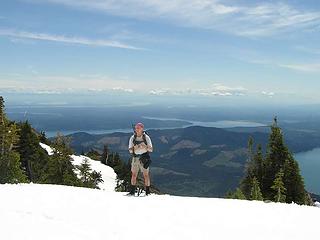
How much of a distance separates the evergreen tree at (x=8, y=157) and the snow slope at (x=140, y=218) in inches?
942

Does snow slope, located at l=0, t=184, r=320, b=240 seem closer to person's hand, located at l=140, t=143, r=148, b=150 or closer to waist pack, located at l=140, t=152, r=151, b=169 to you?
waist pack, located at l=140, t=152, r=151, b=169

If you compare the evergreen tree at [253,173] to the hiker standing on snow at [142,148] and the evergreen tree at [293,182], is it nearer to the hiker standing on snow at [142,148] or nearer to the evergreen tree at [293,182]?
the evergreen tree at [293,182]

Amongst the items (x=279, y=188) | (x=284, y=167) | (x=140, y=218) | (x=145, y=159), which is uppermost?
(x=145, y=159)

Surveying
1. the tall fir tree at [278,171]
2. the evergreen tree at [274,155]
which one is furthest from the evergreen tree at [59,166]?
the evergreen tree at [274,155]

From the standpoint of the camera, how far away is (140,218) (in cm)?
1191

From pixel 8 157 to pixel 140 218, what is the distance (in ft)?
111

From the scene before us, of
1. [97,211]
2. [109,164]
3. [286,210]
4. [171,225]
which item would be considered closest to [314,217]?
[286,210]

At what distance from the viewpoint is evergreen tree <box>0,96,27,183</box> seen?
40.3 metres

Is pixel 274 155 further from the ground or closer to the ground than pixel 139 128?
closer to the ground

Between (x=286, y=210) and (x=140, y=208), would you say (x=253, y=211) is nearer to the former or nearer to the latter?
(x=286, y=210)

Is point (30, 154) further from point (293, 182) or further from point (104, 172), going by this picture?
point (293, 182)

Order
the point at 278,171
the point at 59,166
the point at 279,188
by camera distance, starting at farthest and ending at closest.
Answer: the point at 278,171, the point at 59,166, the point at 279,188

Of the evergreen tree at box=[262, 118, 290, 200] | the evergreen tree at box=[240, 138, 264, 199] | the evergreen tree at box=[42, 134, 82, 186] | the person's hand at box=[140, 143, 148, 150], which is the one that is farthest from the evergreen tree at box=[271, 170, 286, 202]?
the person's hand at box=[140, 143, 148, 150]

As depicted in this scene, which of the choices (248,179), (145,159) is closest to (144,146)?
(145,159)
